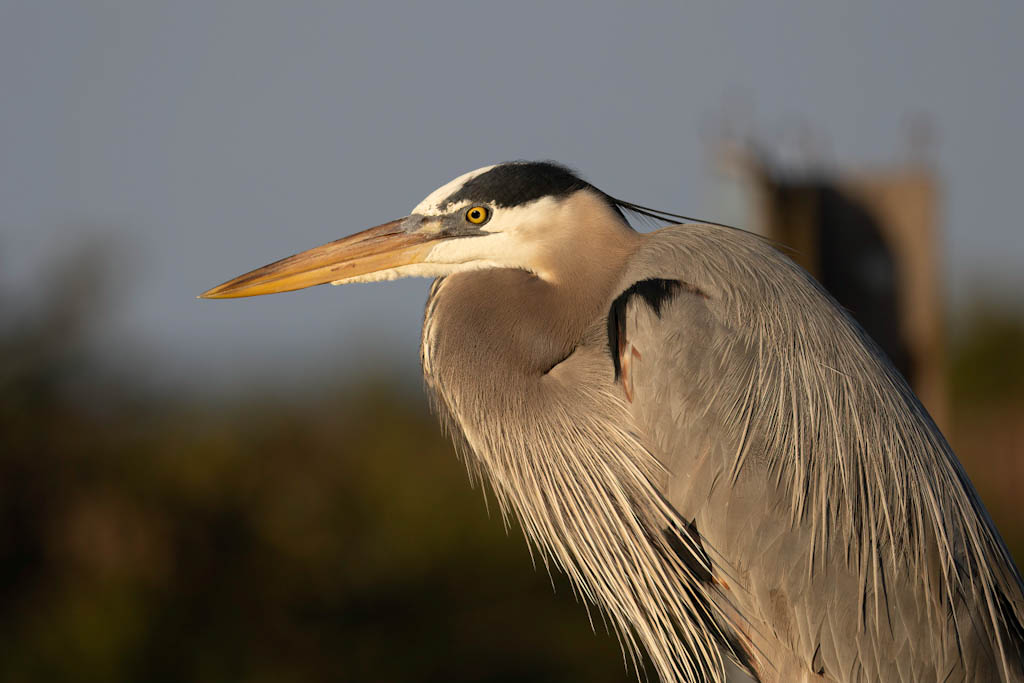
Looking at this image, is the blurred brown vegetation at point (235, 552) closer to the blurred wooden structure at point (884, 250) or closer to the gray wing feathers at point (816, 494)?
the blurred wooden structure at point (884, 250)

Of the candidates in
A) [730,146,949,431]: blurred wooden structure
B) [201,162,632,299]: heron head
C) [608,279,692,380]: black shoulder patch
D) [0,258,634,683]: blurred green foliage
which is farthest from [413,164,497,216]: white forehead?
[0,258,634,683]: blurred green foliage

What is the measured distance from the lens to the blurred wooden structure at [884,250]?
15.6ft

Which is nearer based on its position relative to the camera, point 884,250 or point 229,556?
point 884,250

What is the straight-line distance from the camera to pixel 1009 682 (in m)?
2.62

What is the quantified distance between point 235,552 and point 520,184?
5.49 metres

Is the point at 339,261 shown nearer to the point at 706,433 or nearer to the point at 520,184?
the point at 520,184

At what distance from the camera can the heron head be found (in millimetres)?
→ 2793

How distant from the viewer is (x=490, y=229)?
9.27 feet

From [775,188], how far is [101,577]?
5.22m

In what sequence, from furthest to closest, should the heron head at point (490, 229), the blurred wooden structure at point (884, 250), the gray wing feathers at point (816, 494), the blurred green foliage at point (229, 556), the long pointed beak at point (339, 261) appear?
the blurred green foliage at point (229, 556) → the blurred wooden structure at point (884, 250) → the long pointed beak at point (339, 261) → the heron head at point (490, 229) → the gray wing feathers at point (816, 494)

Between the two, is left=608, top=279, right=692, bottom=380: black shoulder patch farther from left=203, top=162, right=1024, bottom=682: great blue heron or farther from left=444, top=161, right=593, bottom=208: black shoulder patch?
left=444, top=161, right=593, bottom=208: black shoulder patch

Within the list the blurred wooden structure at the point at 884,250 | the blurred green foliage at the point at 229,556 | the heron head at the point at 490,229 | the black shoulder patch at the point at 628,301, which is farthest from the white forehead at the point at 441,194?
the blurred green foliage at the point at 229,556

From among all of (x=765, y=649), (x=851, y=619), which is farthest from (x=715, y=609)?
(x=851, y=619)

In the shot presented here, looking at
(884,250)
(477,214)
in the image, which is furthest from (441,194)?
(884,250)
